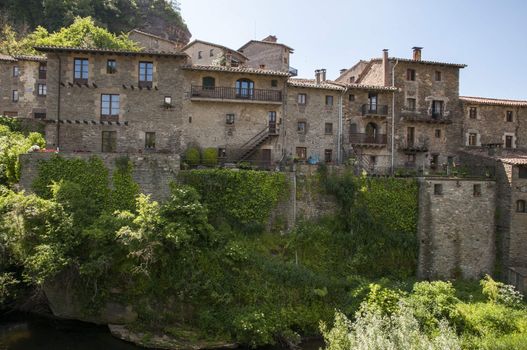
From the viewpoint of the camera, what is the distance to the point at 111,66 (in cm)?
2955

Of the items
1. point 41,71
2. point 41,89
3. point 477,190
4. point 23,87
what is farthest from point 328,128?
point 23,87

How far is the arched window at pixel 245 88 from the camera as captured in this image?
31.6m

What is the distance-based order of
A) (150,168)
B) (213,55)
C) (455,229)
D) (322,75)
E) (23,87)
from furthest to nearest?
(23,87), (213,55), (322,75), (455,229), (150,168)

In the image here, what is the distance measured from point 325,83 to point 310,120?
4005 mm

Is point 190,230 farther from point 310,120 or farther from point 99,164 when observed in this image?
point 310,120

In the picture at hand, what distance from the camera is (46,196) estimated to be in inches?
958

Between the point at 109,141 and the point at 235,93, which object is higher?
the point at 235,93

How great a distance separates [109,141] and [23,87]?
16.8 metres

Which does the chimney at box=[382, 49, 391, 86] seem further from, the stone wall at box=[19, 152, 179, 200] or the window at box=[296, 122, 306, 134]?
the stone wall at box=[19, 152, 179, 200]

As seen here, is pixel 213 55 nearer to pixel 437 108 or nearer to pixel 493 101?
pixel 437 108

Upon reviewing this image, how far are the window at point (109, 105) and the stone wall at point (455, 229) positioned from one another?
73.4 ft

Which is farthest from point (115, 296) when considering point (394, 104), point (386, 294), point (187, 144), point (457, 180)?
point (394, 104)

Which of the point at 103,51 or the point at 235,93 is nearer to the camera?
the point at 103,51

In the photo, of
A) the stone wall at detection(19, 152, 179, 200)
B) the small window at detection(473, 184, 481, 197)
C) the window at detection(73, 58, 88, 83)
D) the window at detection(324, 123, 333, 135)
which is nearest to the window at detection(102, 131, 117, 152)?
the window at detection(73, 58, 88, 83)
